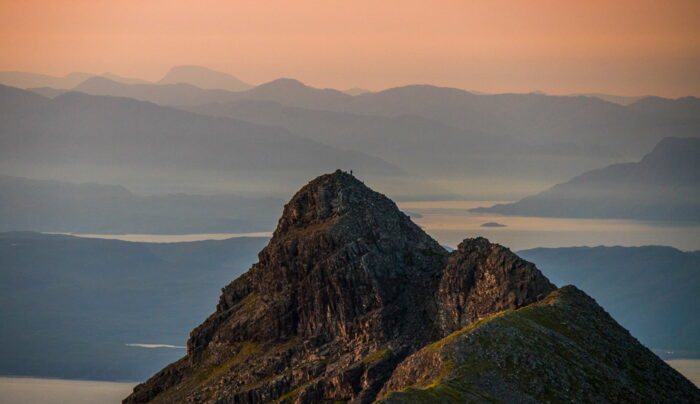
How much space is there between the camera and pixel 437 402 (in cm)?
18625

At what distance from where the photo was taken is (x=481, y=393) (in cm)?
19925

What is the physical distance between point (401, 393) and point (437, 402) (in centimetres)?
444

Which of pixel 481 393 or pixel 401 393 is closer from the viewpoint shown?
pixel 401 393

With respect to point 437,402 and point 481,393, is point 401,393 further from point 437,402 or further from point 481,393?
point 481,393

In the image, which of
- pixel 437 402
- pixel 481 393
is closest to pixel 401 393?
pixel 437 402

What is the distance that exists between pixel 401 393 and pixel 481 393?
56.2 feet

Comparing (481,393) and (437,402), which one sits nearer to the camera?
(437,402)

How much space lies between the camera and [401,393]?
186m

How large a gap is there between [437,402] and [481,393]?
14457 mm
